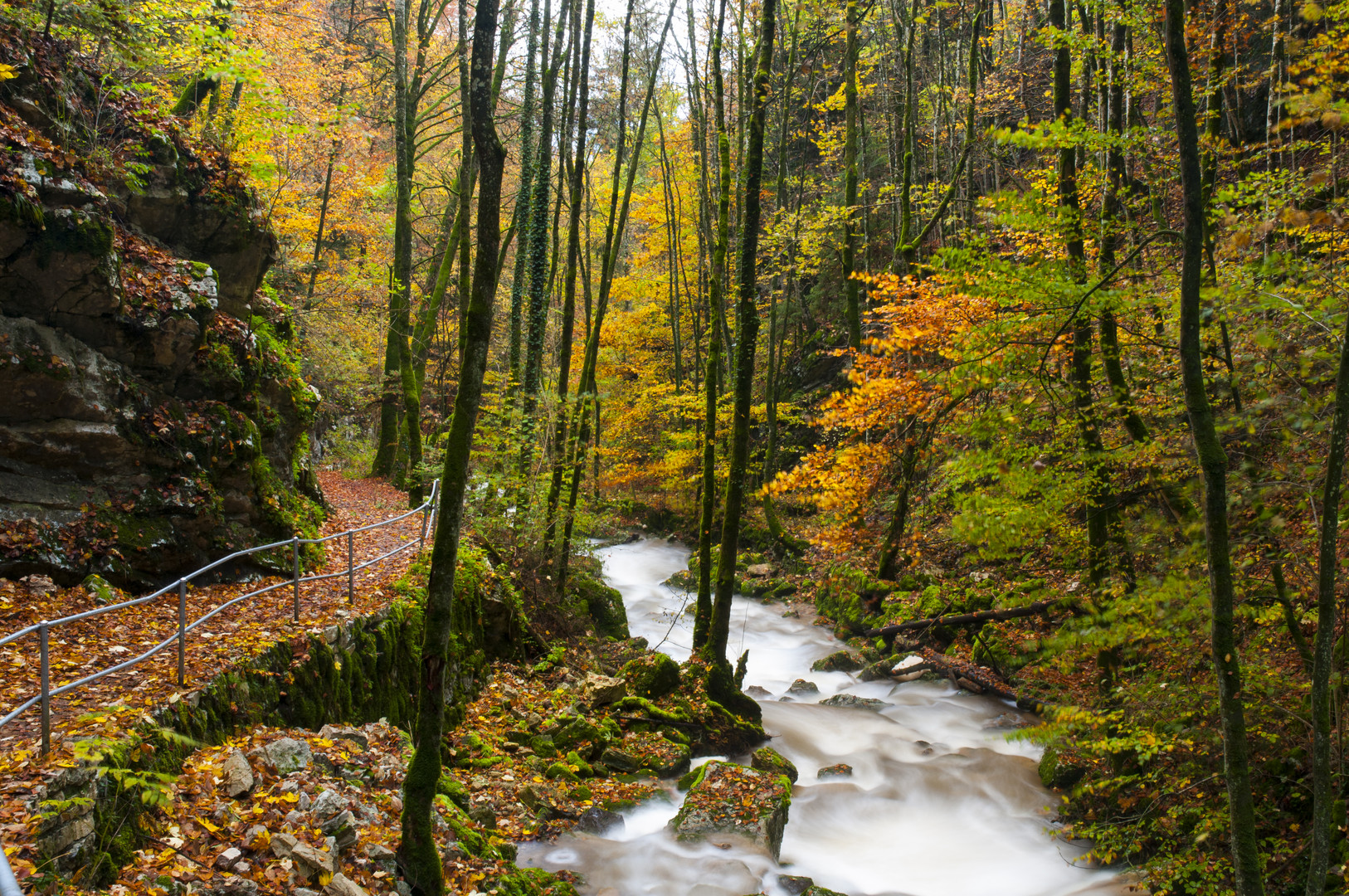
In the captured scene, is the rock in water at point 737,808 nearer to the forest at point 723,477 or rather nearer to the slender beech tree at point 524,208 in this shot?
the forest at point 723,477

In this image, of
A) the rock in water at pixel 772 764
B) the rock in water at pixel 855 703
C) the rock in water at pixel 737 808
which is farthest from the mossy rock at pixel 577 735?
the rock in water at pixel 855 703

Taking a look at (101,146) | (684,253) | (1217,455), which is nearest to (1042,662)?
(1217,455)

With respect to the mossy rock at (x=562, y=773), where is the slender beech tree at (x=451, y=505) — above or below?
above

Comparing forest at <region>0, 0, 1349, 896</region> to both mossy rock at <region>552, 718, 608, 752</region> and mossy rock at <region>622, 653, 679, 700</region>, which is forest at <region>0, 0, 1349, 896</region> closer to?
mossy rock at <region>622, 653, 679, 700</region>

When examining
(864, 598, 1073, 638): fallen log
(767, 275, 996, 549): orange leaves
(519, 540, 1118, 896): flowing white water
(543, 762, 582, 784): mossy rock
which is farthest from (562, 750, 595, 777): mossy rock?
(864, 598, 1073, 638): fallen log

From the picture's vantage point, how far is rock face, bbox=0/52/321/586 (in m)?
6.79

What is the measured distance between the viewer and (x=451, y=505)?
216 inches

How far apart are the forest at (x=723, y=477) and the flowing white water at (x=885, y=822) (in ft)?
0.55

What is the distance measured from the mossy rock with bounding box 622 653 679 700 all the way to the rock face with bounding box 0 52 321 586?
5058 mm

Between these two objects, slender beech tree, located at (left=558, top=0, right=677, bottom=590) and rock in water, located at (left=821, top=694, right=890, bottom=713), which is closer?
rock in water, located at (left=821, top=694, right=890, bottom=713)

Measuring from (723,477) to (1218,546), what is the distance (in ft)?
42.3

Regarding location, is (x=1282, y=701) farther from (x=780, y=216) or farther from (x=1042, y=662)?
(x=780, y=216)

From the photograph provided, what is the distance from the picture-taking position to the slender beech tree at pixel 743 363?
1065cm

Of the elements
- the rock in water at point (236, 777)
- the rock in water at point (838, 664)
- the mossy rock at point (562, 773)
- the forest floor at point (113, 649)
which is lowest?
the rock in water at point (838, 664)
